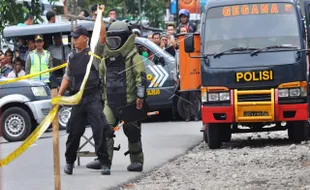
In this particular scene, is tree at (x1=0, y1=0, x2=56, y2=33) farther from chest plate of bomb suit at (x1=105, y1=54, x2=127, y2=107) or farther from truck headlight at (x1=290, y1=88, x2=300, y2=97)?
chest plate of bomb suit at (x1=105, y1=54, x2=127, y2=107)

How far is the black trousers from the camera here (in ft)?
40.6

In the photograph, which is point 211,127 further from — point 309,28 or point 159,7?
point 159,7

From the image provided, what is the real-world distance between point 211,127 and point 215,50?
124 centimetres

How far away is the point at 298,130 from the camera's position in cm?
1575

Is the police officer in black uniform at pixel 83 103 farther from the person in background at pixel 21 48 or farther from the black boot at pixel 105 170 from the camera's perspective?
the person in background at pixel 21 48

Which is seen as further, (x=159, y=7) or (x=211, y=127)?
(x=159, y=7)

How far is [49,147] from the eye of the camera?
16969 mm

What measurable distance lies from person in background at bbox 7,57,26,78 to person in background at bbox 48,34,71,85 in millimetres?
743

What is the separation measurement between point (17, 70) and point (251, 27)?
8.19m

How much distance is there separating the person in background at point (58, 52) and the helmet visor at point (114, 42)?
9.88m

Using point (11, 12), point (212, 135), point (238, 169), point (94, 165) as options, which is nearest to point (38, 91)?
point (212, 135)

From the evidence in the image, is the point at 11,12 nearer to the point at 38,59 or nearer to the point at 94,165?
the point at 38,59

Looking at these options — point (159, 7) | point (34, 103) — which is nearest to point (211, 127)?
point (34, 103)

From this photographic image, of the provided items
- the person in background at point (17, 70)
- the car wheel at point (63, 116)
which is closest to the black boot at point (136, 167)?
the car wheel at point (63, 116)
